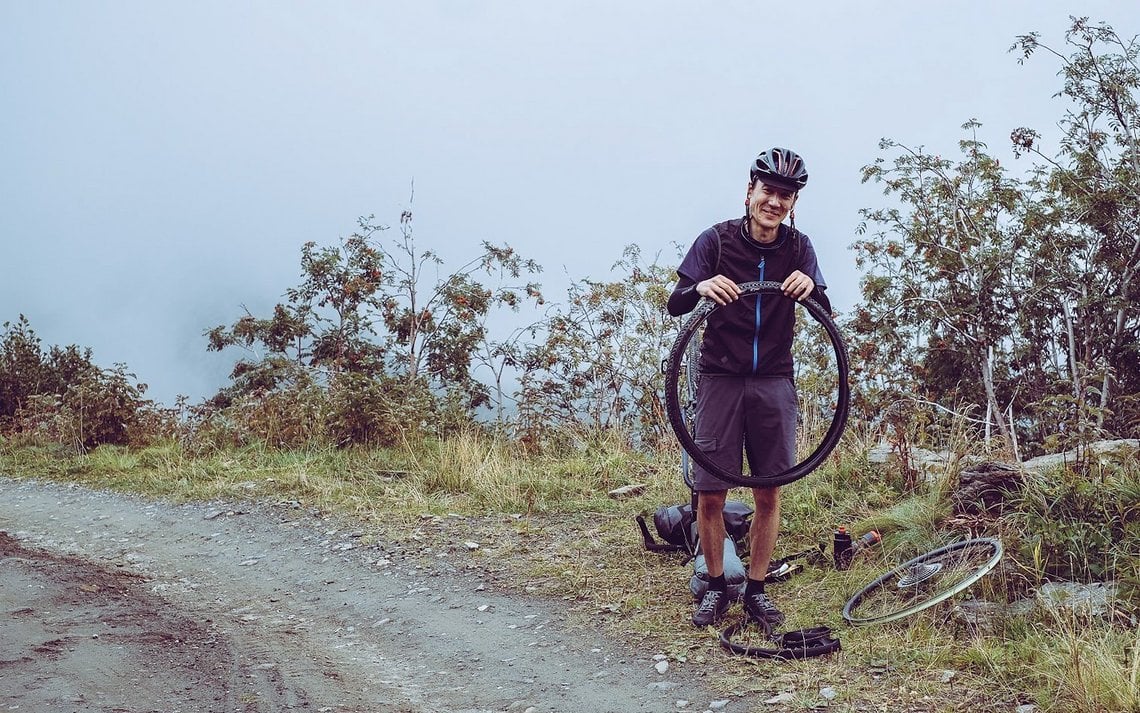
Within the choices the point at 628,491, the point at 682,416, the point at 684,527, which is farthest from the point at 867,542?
the point at 628,491

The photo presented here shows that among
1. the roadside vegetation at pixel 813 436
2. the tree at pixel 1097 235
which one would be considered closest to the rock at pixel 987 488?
the roadside vegetation at pixel 813 436

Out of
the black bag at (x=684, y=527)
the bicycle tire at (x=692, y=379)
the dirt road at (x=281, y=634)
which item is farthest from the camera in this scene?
the black bag at (x=684, y=527)

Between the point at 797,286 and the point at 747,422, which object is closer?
the point at 797,286

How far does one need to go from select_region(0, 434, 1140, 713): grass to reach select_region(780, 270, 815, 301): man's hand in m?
1.53

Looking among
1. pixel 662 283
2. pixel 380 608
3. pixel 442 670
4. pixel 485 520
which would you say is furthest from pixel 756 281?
pixel 662 283

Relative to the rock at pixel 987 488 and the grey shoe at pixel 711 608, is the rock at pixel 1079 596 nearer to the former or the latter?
the rock at pixel 987 488

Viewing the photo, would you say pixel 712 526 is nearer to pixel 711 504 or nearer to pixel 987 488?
pixel 711 504

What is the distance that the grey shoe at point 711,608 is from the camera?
4.27 m

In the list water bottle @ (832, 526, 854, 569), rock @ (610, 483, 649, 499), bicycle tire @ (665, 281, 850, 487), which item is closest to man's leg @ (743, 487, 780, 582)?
bicycle tire @ (665, 281, 850, 487)

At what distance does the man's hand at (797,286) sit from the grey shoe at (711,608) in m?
1.48

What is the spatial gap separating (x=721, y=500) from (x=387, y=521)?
3.19m

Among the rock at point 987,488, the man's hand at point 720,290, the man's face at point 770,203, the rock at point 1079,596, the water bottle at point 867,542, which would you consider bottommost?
the rock at point 1079,596

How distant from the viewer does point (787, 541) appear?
555cm

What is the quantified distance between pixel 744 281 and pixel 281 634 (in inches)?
114
